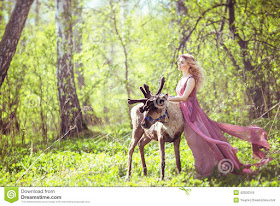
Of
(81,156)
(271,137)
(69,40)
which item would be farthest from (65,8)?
(271,137)

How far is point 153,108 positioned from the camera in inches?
109

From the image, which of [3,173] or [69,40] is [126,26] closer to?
[69,40]

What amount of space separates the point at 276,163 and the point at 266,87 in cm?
263

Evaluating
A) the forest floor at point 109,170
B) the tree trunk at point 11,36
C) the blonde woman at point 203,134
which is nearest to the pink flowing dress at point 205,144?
the blonde woman at point 203,134

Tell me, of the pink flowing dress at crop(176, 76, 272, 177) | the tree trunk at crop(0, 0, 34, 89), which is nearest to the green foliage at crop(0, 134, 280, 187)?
the pink flowing dress at crop(176, 76, 272, 177)

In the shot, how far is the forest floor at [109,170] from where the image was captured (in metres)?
2.78

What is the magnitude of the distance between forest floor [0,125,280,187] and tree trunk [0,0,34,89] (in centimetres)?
144

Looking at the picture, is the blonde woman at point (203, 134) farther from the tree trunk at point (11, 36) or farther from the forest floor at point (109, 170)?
the tree trunk at point (11, 36)

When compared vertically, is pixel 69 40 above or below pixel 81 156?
above

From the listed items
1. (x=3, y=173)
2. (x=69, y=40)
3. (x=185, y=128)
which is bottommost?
(x=3, y=173)

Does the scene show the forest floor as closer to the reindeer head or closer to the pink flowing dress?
the pink flowing dress

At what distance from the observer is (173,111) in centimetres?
291

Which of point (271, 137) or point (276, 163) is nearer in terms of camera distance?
point (276, 163)

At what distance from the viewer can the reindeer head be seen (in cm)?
273
